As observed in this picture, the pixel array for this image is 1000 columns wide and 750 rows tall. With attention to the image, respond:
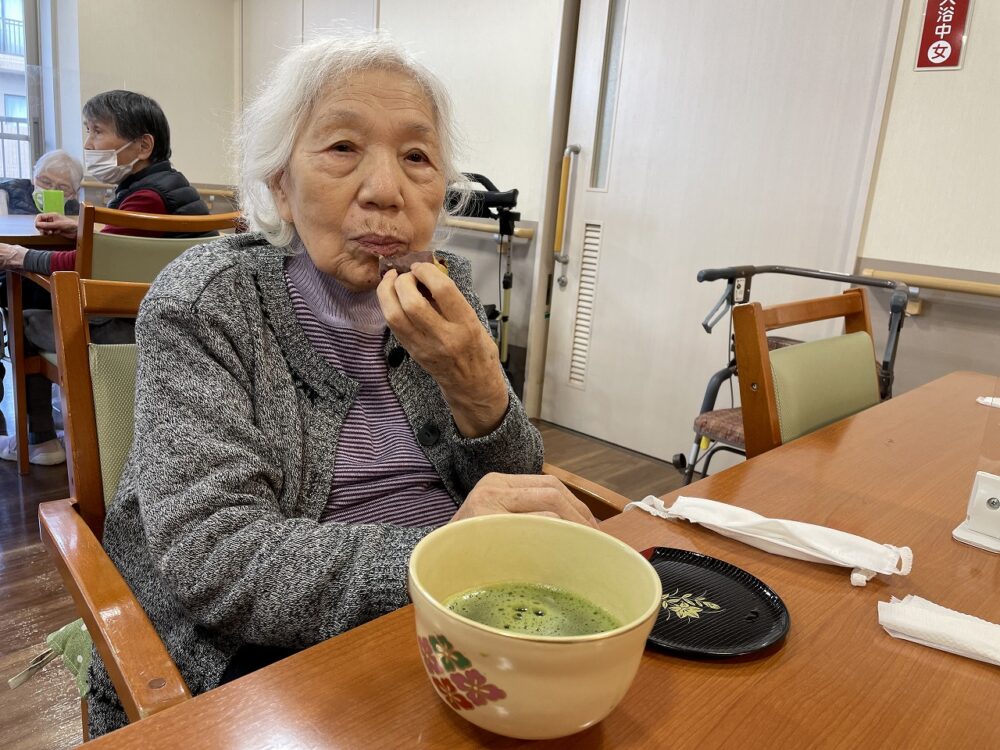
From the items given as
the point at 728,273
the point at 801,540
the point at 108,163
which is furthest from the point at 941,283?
the point at 108,163

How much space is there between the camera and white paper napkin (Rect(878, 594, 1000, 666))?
56 cm

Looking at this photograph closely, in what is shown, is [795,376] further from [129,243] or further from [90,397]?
[129,243]

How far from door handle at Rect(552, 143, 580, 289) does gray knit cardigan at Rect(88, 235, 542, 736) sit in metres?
2.45

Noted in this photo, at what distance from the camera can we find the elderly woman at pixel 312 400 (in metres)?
0.70

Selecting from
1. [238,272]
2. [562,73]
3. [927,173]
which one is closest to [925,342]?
[927,173]

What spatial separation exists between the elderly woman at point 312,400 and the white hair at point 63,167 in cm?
295

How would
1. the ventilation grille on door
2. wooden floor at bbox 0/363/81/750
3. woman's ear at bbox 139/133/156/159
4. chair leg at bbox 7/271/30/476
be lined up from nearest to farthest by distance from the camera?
wooden floor at bbox 0/363/81/750, chair leg at bbox 7/271/30/476, woman's ear at bbox 139/133/156/159, the ventilation grille on door

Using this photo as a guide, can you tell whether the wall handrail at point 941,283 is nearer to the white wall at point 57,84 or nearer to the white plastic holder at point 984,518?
the white plastic holder at point 984,518

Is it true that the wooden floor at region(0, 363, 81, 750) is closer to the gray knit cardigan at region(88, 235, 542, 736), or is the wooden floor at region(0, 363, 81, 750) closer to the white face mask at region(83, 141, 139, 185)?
the gray knit cardigan at region(88, 235, 542, 736)

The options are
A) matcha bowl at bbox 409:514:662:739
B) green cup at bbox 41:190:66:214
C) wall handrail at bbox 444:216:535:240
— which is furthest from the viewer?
wall handrail at bbox 444:216:535:240

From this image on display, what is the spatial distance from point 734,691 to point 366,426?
0.61 meters

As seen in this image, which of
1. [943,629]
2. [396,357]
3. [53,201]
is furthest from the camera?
[53,201]

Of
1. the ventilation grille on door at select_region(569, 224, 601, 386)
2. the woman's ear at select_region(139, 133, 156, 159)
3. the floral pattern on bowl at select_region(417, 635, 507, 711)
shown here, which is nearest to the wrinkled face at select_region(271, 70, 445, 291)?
the floral pattern on bowl at select_region(417, 635, 507, 711)

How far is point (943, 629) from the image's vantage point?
1.87ft
